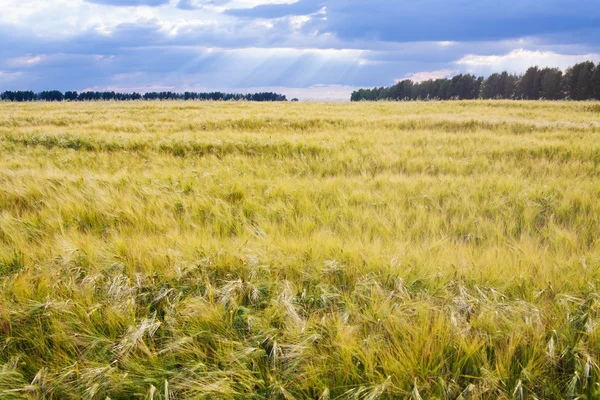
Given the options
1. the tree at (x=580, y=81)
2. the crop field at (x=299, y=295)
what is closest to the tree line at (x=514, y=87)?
the tree at (x=580, y=81)

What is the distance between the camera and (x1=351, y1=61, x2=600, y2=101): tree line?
Result: 60.7 metres

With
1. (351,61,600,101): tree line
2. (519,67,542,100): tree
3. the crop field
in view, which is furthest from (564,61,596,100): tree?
the crop field

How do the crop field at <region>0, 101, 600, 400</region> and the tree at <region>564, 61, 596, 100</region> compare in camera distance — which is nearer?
the crop field at <region>0, 101, 600, 400</region>

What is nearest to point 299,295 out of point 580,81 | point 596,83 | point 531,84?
point 596,83

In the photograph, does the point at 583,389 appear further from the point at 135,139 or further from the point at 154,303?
the point at 135,139

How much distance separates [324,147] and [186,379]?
7.27 meters

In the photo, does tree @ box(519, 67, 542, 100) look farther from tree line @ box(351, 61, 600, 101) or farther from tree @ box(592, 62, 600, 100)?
tree @ box(592, 62, 600, 100)

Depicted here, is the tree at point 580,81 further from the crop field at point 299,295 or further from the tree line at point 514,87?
the crop field at point 299,295

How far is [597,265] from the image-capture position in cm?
253

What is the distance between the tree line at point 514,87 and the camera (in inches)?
2388

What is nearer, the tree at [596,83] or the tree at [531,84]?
the tree at [596,83]

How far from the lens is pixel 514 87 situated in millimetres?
74125

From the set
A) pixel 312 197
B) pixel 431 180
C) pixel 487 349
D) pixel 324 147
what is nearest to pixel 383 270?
pixel 487 349

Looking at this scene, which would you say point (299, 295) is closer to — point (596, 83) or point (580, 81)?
point (596, 83)
